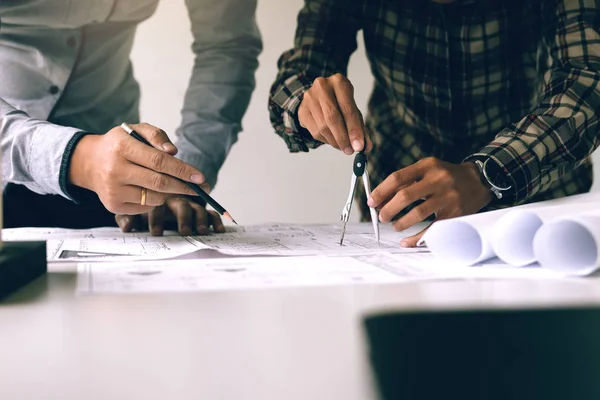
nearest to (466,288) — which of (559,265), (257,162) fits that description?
(559,265)

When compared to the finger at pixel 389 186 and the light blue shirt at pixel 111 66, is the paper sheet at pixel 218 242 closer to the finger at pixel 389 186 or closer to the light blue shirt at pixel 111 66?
the finger at pixel 389 186

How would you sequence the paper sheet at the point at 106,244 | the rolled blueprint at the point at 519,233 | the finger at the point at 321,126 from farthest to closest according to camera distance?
the finger at the point at 321,126
the paper sheet at the point at 106,244
the rolled blueprint at the point at 519,233

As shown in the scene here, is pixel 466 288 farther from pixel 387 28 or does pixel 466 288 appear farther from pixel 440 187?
pixel 387 28

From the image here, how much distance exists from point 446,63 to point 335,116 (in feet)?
1.62

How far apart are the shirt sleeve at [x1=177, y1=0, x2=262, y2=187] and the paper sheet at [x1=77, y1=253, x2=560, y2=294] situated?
34.6 inches

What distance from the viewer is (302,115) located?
1.02 metres

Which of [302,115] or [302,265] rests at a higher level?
[302,115]

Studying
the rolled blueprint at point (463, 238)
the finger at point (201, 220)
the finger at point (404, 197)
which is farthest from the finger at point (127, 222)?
the rolled blueprint at point (463, 238)

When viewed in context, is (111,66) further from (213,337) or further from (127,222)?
(213,337)

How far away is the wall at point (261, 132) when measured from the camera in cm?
171

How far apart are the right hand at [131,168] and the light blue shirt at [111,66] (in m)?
0.52

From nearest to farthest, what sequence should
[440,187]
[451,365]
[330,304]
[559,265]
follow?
[451,365] → [330,304] → [559,265] → [440,187]

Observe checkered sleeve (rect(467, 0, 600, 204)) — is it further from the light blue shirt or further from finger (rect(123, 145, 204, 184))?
the light blue shirt

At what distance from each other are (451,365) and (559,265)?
12.4 inches
